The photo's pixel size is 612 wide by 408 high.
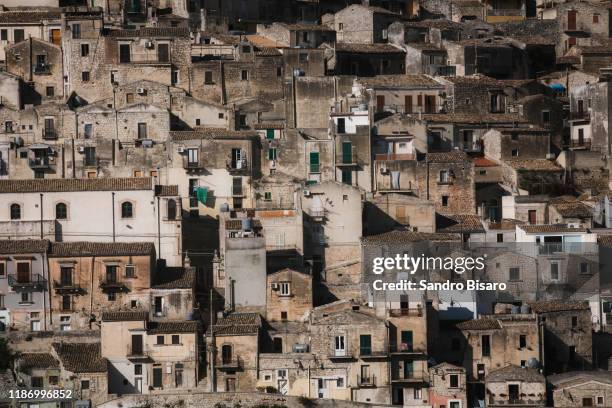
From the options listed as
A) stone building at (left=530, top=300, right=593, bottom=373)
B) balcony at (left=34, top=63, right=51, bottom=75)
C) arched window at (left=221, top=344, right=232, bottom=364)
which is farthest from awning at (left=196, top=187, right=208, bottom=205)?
stone building at (left=530, top=300, right=593, bottom=373)

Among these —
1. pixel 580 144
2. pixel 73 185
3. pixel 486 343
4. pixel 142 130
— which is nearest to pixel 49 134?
pixel 142 130

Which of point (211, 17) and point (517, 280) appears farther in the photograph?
point (211, 17)

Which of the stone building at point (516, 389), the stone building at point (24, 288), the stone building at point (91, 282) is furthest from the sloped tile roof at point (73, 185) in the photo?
the stone building at point (516, 389)

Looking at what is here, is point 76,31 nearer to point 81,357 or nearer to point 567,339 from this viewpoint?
point 81,357

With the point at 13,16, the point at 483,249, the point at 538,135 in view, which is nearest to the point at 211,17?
the point at 13,16

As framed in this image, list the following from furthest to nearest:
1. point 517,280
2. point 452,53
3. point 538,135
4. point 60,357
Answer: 1. point 452,53
2. point 538,135
3. point 517,280
4. point 60,357

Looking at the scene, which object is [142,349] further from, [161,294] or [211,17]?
[211,17]
